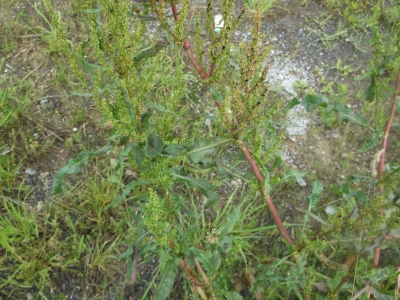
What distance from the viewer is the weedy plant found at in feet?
5.03

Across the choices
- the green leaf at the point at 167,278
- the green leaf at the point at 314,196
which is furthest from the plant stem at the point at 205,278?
the green leaf at the point at 314,196

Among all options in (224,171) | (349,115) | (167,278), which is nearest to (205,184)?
(224,171)

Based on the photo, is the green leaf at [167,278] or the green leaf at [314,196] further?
the green leaf at [314,196]

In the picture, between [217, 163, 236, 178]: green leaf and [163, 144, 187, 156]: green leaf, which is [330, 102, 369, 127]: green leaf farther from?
[163, 144, 187, 156]: green leaf

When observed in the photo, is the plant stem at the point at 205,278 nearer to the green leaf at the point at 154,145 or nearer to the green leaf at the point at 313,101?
the green leaf at the point at 154,145

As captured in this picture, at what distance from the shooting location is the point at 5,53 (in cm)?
312

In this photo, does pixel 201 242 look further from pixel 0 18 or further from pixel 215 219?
pixel 0 18

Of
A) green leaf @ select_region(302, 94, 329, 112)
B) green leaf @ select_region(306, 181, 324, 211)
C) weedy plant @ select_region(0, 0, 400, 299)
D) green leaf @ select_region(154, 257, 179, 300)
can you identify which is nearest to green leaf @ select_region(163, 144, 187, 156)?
weedy plant @ select_region(0, 0, 400, 299)

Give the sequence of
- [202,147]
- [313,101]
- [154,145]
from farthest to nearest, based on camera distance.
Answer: [313,101]
[202,147]
[154,145]

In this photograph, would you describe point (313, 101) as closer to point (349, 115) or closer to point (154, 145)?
point (349, 115)

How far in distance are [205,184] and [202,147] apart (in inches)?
7.5

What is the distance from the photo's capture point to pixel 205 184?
1.82 metres

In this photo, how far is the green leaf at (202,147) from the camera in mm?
1704

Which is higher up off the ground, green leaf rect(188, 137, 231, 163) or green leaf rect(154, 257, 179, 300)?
green leaf rect(188, 137, 231, 163)
